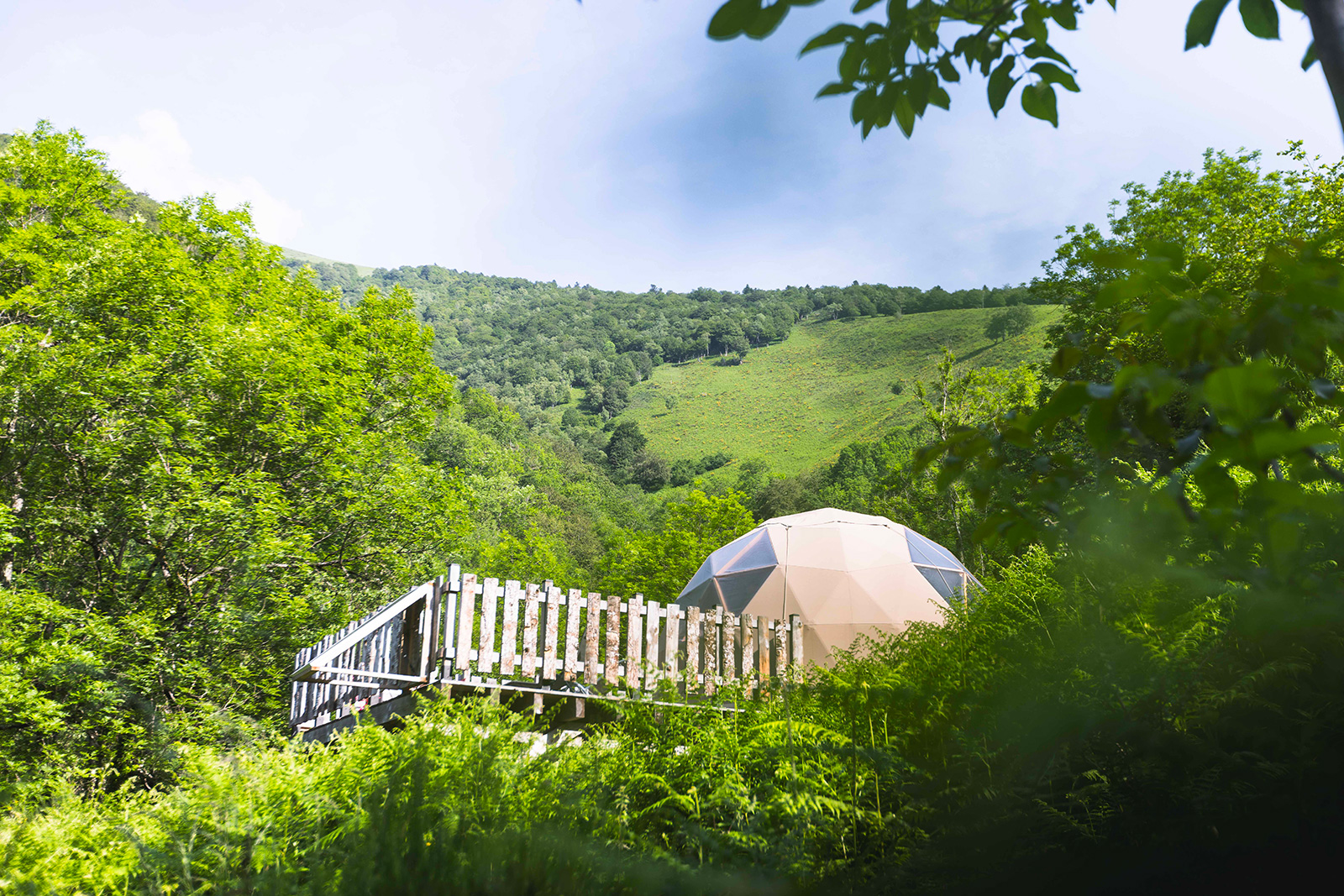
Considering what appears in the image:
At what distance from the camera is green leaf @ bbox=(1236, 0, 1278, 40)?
152 cm

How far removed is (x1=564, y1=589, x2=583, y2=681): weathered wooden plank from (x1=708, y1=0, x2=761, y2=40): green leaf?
6.01 m

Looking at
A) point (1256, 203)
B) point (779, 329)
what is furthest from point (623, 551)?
point (779, 329)

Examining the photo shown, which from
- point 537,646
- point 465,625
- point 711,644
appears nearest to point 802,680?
point 711,644

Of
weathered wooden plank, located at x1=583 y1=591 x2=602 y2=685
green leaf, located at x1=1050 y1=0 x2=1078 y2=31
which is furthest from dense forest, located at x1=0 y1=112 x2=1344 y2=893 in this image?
weathered wooden plank, located at x1=583 y1=591 x2=602 y2=685

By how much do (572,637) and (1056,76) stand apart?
623 cm

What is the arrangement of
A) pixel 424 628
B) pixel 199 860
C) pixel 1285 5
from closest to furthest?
pixel 1285 5 < pixel 199 860 < pixel 424 628

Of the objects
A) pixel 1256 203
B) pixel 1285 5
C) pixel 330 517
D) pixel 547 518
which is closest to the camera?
pixel 1285 5

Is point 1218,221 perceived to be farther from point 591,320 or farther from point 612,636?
point 591,320

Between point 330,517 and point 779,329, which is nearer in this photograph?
point 330,517

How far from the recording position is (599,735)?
438 cm

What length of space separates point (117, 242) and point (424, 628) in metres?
14.9

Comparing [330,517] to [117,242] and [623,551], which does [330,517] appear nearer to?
[117,242]

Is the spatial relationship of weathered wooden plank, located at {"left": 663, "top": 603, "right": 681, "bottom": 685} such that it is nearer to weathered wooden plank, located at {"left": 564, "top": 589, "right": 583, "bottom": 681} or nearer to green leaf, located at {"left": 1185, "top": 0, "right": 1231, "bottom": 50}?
weathered wooden plank, located at {"left": 564, "top": 589, "right": 583, "bottom": 681}

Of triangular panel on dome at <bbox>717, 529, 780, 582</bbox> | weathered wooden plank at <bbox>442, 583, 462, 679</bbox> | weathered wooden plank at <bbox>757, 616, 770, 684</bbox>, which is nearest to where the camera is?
weathered wooden plank at <bbox>442, 583, 462, 679</bbox>
